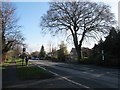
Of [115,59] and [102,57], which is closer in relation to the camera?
[115,59]

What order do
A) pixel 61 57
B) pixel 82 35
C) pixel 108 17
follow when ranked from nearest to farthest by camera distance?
pixel 108 17
pixel 82 35
pixel 61 57

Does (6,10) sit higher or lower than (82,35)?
higher

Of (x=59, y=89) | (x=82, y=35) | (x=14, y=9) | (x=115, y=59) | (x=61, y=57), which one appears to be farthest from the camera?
(x=61, y=57)

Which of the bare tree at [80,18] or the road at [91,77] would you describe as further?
the bare tree at [80,18]

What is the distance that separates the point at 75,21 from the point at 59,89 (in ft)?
160

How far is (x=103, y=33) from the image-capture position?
6116 centimetres

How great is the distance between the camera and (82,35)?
64.8 m

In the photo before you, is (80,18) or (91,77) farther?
(80,18)

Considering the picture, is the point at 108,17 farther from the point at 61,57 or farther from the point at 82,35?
the point at 61,57

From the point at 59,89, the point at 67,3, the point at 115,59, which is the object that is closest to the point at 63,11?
the point at 67,3

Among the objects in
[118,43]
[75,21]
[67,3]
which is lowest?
[118,43]

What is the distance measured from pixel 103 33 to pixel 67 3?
1002cm

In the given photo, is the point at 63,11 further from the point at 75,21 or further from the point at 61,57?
the point at 61,57

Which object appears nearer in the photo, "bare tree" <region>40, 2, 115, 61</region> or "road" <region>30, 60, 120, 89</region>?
"road" <region>30, 60, 120, 89</region>
